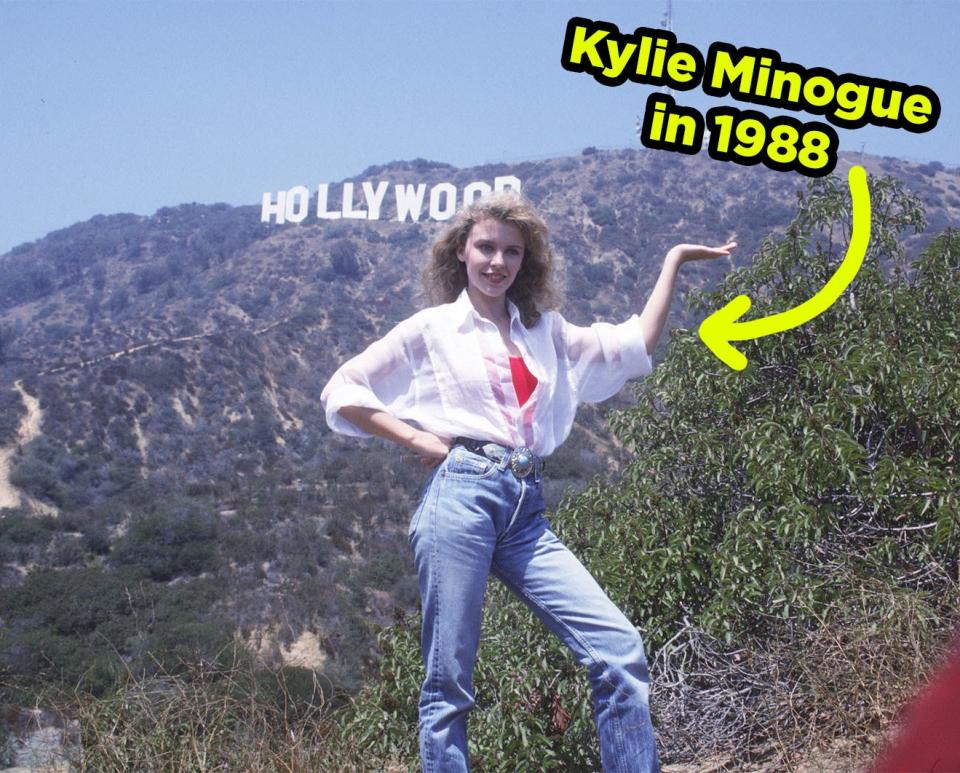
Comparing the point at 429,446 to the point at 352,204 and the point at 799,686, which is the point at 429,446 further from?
the point at 352,204

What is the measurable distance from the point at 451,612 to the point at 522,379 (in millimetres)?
551

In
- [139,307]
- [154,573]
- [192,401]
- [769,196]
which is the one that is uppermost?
[769,196]

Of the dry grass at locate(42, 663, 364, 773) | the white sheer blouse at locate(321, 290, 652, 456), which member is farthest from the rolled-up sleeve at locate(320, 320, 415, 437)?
the dry grass at locate(42, 663, 364, 773)

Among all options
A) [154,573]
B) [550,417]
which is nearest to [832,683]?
[550,417]

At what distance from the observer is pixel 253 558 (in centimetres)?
1973

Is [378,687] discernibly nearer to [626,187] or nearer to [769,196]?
[769,196]

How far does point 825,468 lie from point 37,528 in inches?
760

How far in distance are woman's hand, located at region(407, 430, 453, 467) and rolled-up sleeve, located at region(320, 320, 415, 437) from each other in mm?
113

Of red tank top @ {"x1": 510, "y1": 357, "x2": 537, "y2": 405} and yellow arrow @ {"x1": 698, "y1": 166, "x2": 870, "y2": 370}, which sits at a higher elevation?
yellow arrow @ {"x1": 698, "y1": 166, "x2": 870, "y2": 370}

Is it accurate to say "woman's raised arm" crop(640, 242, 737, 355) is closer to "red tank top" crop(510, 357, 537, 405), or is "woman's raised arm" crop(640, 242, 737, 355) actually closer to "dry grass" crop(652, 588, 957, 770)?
"red tank top" crop(510, 357, 537, 405)

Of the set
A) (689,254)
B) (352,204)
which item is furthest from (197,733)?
(352,204)

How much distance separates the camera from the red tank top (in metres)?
2.40

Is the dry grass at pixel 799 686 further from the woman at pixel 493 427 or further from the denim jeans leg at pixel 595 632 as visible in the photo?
the woman at pixel 493 427

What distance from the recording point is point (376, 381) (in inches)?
96.3
